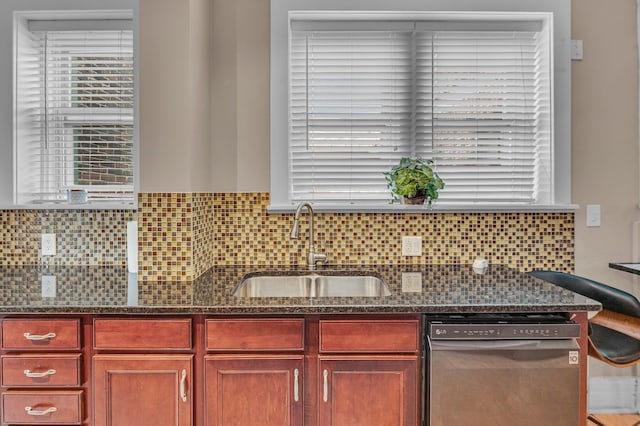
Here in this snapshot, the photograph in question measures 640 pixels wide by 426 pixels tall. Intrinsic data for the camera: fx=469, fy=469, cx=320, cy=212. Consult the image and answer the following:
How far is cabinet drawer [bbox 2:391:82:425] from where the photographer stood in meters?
1.75

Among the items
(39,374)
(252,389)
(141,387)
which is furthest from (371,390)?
(39,374)

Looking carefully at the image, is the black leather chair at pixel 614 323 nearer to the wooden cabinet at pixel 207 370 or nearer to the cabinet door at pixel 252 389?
the wooden cabinet at pixel 207 370

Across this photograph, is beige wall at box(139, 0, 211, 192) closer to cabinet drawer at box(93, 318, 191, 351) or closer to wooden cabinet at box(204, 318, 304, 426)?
cabinet drawer at box(93, 318, 191, 351)

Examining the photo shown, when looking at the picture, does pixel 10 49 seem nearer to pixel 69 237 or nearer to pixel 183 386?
pixel 69 237

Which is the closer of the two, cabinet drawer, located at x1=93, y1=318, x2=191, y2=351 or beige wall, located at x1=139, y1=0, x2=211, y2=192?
cabinet drawer, located at x1=93, y1=318, x2=191, y2=351

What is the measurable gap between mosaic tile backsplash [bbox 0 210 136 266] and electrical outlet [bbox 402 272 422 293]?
1.51 metres

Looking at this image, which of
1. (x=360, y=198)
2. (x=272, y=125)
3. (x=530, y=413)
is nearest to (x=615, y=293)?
(x=530, y=413)

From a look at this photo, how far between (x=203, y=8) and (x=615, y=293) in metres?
2.43

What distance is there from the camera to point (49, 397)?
1755 mm

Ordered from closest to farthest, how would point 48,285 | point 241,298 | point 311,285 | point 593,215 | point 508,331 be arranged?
point 508,331
point 241,298
point 48,285
point 311,285
point 593,215

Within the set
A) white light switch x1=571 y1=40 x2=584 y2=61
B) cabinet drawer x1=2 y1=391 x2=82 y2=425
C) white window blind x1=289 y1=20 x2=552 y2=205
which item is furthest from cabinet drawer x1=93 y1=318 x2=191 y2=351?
white light switch x1=571 y1=40 x2=584 y2=61

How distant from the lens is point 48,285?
209cm

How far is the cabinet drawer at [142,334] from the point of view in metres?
1.76

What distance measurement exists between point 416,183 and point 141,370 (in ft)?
5.06
